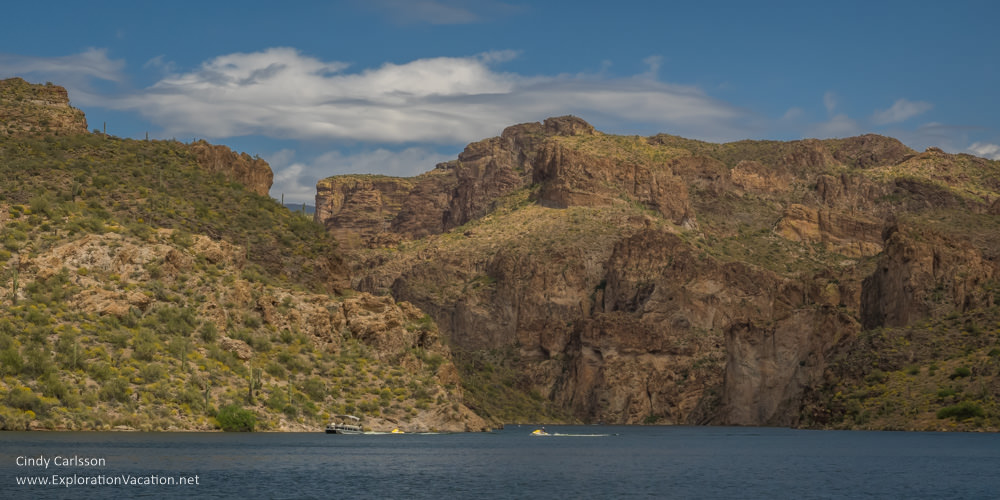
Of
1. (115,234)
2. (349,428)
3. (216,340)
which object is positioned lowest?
(349,428)

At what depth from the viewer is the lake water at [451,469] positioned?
74.2 m

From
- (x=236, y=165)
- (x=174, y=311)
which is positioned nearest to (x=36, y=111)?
(x=236, y=165)

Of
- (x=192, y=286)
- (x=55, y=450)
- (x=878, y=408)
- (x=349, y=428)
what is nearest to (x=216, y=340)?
(x=192, y=286)

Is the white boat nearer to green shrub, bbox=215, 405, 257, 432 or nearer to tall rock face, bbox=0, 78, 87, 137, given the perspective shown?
green shrub, bbox=215, 405, 257, 432

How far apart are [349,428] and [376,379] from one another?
963cm

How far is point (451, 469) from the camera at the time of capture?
92.8 metres

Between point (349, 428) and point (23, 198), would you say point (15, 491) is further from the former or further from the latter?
point (23, 198)

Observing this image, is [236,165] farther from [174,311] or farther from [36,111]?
[174,311]

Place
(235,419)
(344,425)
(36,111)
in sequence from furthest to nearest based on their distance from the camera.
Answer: (36,111) → (344,425) → (235,419)

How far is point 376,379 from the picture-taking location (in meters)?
140

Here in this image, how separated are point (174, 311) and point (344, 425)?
2041 cm

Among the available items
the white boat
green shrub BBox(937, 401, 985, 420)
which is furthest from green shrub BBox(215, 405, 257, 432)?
green shrub BBox(937, 401, 985, 420)

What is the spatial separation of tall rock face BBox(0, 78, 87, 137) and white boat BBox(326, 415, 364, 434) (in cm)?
5620

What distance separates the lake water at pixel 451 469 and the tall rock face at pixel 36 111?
57894 millimetres
